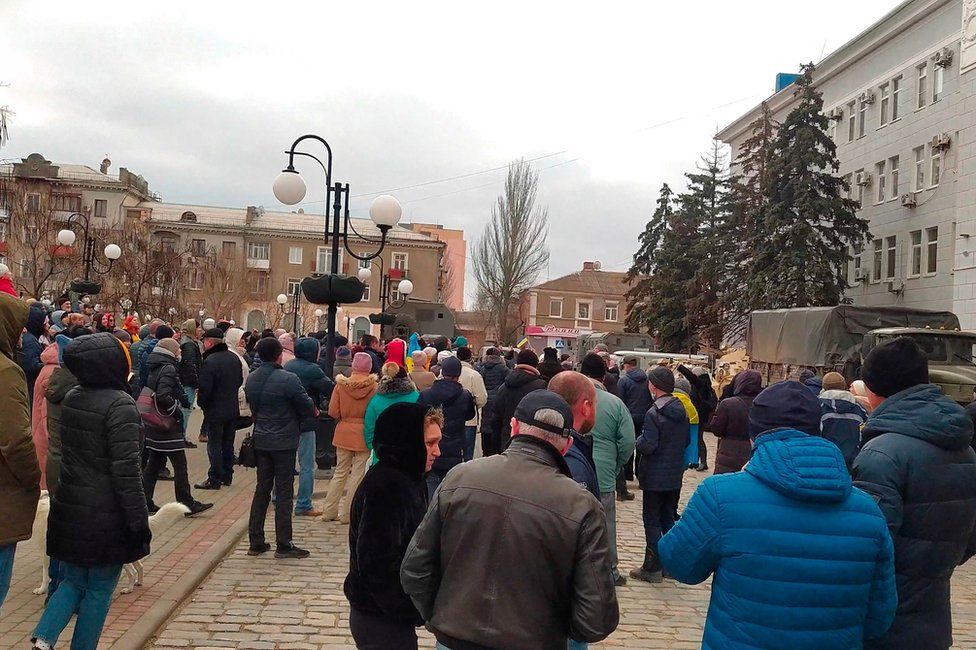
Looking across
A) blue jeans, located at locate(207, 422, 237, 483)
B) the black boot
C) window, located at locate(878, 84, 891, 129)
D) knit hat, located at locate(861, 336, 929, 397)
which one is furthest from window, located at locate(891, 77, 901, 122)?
knit hat, located at locate(861, 336, 929, 397)

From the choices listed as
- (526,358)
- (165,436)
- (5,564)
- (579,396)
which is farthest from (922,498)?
(165,436)

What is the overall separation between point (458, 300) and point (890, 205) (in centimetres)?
7492

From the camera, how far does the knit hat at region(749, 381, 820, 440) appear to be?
3391mm

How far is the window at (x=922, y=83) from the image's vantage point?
3566 centimetres

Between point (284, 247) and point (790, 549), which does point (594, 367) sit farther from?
point (284, 247)

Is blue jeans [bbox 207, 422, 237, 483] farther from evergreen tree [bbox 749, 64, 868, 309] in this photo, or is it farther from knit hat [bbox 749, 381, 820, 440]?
evergreen tree [bbox 749, 64, 868, 309]

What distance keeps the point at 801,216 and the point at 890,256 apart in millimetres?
5233

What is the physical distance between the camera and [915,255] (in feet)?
123

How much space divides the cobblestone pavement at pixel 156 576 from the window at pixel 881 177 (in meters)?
36.4

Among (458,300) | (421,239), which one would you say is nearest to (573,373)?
(421,239)

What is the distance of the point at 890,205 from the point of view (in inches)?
1526

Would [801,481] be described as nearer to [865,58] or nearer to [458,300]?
[865,58]

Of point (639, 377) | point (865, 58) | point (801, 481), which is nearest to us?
point (801, 481)

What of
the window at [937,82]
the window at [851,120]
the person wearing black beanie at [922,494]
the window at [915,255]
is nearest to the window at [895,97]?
the window at [937,82]
